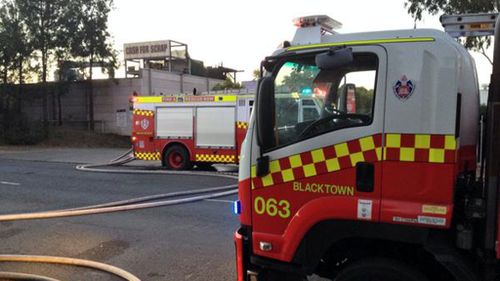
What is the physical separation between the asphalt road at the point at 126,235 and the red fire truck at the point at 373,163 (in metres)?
1.97

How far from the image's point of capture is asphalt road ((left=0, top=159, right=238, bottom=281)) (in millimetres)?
5504

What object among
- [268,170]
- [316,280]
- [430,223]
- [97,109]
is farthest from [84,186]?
[97,109]

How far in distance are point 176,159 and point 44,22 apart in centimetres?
1969

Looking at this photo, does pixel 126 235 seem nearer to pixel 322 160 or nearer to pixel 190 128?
pixel 322 160

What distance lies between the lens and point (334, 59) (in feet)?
10.7

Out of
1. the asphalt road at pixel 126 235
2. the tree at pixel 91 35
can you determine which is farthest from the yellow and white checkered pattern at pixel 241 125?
the tree at pixel 91 35

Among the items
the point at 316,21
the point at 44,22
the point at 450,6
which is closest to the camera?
the point at 316,21

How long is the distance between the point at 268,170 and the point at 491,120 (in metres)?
1.50

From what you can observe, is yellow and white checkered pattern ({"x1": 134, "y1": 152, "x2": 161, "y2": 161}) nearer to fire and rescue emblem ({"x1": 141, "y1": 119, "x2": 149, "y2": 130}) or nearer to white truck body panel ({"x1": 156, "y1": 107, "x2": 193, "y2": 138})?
white truck body panel ({"x1": 156, "y1": 107, "x2": 193, "y2": 138})

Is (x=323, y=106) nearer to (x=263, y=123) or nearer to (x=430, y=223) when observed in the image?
(x=263, y=123)

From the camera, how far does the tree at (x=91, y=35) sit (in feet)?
106

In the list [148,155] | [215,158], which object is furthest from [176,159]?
[215,158]

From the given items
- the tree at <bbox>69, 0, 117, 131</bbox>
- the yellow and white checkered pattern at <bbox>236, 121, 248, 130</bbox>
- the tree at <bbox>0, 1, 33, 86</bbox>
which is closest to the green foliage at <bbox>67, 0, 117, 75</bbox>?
the tree at <bbox>69, 0, 117, 131</bbox>

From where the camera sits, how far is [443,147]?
3033 millimetres
